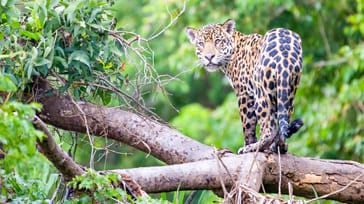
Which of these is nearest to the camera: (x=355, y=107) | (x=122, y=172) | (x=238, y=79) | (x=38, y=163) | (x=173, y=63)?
(x=38, y=163)

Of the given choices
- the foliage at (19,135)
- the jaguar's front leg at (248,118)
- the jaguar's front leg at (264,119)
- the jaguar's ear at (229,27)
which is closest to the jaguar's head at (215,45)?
the jaguar's ear at (229,27)

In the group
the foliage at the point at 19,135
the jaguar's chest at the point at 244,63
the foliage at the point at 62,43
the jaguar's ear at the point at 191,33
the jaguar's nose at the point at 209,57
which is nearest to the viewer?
the foliage at the point at 19,135

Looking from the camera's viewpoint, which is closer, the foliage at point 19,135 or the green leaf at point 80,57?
the foliage at point 19,135

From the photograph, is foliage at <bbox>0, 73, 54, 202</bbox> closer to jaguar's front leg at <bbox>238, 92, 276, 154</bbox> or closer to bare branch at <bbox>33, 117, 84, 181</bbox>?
bare branch at <bbox>33, 117, 84, 181</bbox>

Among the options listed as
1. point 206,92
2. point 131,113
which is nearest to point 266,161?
point 131,113

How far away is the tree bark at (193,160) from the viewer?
5.56 meters

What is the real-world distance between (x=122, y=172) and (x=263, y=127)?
1394 millimetres

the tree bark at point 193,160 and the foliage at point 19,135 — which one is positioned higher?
the foliage at point 19,135

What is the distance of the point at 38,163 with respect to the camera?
155 inches

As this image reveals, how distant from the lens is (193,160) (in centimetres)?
595

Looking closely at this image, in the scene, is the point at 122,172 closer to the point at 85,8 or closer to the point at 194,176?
the point at 194,176

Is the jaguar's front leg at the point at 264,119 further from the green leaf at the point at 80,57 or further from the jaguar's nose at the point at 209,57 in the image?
the green leaf at the point at 80,57

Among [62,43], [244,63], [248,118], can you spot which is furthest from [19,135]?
[244,63]

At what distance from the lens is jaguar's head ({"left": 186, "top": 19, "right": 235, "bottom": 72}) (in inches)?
275
